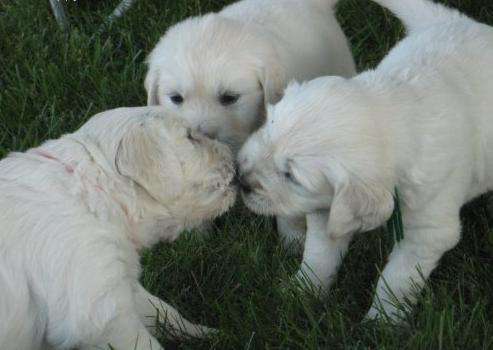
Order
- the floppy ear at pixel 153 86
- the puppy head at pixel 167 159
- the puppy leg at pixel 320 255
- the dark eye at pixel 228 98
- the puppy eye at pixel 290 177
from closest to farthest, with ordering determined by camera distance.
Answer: the puppy head at pixel 167 159 < the puppy eye at pixel 290 177 < the puppy leg at pixel 320 255 < the dark eye at pixel 228 98 < the floppy ear at pixel 153 86

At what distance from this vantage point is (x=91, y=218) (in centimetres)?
281

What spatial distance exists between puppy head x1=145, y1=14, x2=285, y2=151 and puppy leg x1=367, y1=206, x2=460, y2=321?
3.24 feet

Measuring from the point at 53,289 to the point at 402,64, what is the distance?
181 centimetres

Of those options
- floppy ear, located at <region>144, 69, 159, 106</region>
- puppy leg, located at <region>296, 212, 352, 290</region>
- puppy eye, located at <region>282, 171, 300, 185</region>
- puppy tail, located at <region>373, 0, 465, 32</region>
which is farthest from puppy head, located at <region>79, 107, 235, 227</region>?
puppy tail, located at <region>373, 0, 465, 32</region>

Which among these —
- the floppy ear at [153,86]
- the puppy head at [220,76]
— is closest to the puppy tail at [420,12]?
the puppy head at [220,76]

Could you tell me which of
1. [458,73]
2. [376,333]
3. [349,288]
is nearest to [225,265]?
[349,288]

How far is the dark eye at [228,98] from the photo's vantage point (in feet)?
12.9

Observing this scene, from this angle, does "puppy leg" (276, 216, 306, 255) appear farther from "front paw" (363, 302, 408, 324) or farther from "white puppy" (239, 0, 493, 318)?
"front paw" (363, 302, 408, 324)

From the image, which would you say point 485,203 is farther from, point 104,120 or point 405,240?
point 104,120

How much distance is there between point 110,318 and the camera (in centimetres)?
276

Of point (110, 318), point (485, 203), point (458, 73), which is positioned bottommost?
point (485, 203)

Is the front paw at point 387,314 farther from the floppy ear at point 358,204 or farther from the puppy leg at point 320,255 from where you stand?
the floppy ear at point 358,204

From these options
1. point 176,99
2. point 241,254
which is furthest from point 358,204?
point 176,99

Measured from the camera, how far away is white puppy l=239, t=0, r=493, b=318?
2975mm
